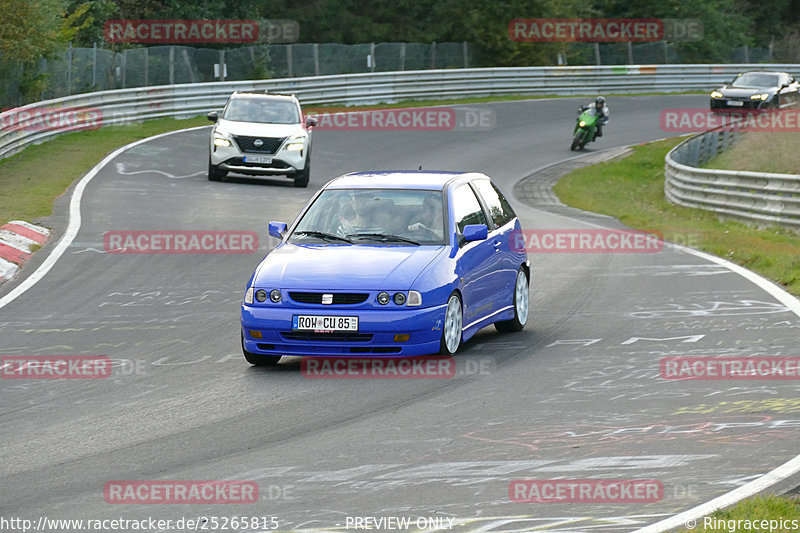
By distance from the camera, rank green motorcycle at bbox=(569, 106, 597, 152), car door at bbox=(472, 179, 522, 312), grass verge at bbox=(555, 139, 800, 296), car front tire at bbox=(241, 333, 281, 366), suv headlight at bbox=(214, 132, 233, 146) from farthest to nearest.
→ green motorcycle at bbox=(569, 106, 597, 152)
suv headlight at bbox=(214, 132, 233, 146)
grass verge at bbox=(555, 139, 800, 296)
car door at bbox=(472, 179, 522, 312)
car front tire at bbox=(241, 333, 281, 366)

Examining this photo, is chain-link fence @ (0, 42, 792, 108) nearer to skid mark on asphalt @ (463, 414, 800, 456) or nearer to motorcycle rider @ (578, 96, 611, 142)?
motorcycle rider @ (578, 96, 611, 142)

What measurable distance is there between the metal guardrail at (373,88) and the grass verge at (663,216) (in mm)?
10828

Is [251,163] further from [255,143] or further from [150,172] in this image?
[150,172]

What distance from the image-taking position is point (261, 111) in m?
27.7

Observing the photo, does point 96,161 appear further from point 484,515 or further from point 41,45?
point 484,515

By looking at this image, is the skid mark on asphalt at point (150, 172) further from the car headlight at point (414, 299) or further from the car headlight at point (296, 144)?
the car headlight at point (414, 299)

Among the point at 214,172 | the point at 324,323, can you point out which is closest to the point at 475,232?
the point at 324,323

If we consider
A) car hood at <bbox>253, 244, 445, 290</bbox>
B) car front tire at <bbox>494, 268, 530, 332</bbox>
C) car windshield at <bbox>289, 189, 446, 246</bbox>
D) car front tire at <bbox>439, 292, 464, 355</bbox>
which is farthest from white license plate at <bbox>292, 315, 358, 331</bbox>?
car front tire at <bbox>494, 268, 530, 332</bbox>

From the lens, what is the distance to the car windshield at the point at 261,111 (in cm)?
2752

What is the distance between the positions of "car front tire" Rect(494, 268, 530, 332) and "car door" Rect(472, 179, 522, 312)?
0.09 metres

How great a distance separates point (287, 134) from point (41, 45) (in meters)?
11.7

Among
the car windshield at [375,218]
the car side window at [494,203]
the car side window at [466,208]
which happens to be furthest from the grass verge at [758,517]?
the car side window at [494,203]

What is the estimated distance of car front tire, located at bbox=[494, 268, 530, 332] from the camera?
39.8 ft

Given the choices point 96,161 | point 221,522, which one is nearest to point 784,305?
point 221,522
